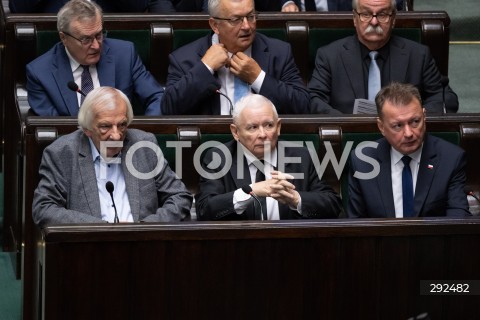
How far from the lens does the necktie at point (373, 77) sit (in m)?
3.10

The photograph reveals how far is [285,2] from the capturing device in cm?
374

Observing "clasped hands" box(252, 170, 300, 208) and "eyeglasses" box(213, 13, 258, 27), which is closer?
"clasped hands" box(252, 170, 300, 208)

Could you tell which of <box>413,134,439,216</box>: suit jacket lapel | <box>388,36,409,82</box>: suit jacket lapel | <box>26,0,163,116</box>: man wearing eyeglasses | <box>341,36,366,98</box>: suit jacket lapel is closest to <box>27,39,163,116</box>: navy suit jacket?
<box>26,0,163,116</box>: man wearing eyeglasses

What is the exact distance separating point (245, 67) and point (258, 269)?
2.83ft

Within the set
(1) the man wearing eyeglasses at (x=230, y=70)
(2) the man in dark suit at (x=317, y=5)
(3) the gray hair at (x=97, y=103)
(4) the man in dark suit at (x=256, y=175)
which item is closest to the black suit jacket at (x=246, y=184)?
(4) the man in dark suit at (x=256, y=175)

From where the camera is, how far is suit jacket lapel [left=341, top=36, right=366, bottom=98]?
3.08 meters

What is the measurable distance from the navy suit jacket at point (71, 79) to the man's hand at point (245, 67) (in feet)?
0.66

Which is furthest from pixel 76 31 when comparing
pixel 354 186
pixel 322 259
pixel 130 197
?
pixel 322 259

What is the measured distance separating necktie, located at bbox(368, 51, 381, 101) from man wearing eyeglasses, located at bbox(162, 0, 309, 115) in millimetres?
187

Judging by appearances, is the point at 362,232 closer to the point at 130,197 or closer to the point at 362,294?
the point at 362,294

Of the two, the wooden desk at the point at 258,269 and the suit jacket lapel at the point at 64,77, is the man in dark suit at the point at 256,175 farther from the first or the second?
the suit jacket lapel at the point at 64,77

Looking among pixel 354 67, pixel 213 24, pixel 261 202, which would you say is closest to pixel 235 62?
pixel 213 24

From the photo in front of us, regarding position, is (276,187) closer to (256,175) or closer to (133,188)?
(256,175)

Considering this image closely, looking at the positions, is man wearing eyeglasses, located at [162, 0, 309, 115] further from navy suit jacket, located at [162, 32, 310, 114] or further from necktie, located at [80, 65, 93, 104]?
necktie, located at [80, 65, 93, 104]
